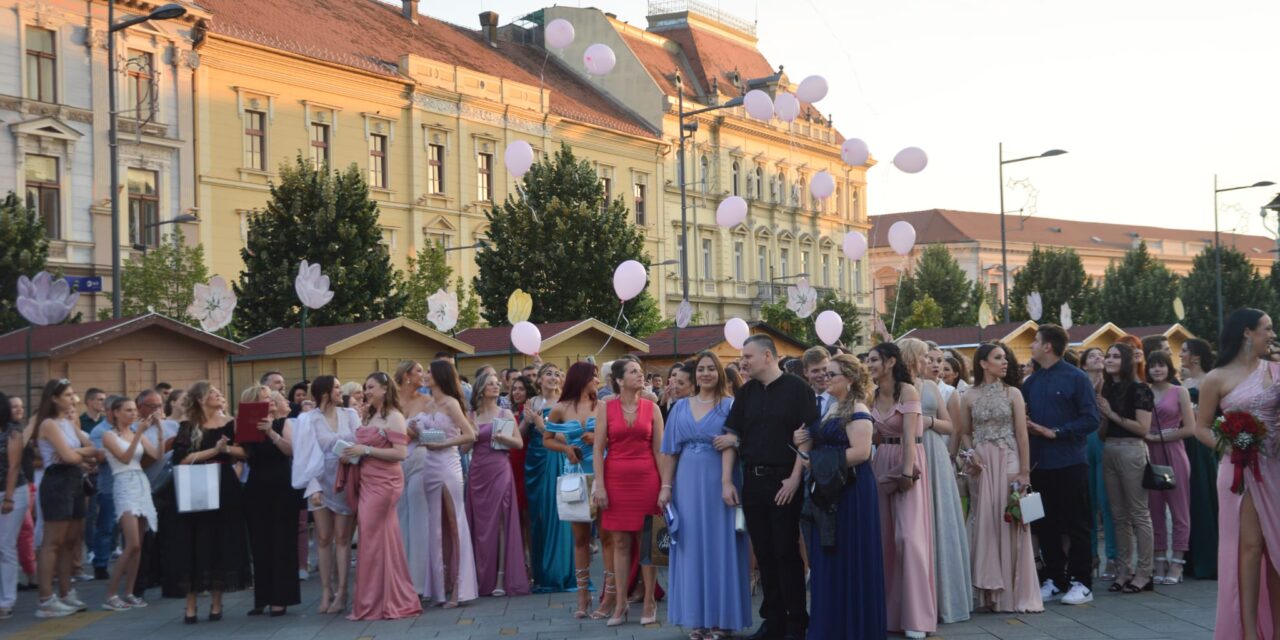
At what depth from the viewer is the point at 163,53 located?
4050 centimetres

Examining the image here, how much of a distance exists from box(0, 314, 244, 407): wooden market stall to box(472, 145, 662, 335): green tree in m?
19.8

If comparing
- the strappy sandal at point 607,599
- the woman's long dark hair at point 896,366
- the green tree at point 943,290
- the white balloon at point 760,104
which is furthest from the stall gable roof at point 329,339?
the green tree at point 943,290

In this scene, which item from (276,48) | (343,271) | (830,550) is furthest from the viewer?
(276,48)

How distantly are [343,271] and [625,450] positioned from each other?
27.1 m

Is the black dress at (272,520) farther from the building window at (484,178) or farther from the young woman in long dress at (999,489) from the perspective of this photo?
the building window at (484,178)

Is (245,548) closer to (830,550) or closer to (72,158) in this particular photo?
(830,550)

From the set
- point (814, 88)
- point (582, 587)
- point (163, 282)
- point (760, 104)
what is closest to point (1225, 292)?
point (163, 282)

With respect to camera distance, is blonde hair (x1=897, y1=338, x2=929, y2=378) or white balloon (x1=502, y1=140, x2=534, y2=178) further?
white balloon (x1=502, y1=140, x2=534, y2=178)

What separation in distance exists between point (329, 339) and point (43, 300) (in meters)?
7.52

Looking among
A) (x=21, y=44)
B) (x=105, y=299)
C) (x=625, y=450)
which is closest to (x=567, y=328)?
(x=105, y=299)

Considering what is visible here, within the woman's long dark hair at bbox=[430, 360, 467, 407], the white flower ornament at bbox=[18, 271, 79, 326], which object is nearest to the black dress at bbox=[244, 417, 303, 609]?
the woman's long dark hair at bbox=[430, 360, 467, 407]

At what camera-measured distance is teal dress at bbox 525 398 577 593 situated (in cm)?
1286

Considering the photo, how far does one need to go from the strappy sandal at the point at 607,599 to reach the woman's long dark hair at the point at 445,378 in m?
2.08

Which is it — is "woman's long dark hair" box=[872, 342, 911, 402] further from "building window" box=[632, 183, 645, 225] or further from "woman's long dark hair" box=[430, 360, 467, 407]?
"building window" box=[632, 183, 645, 225]
